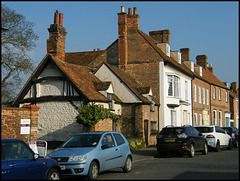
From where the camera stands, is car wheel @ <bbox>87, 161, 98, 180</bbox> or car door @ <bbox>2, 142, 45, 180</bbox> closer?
car door @ <bbox>2, 142, 45, 180</bbox>

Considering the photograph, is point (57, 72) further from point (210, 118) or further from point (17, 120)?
point (210, 118)

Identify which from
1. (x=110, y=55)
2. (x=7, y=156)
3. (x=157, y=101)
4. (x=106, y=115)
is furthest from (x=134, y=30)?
(x=7, y=156)

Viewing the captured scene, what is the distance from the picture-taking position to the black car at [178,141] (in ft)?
54.4

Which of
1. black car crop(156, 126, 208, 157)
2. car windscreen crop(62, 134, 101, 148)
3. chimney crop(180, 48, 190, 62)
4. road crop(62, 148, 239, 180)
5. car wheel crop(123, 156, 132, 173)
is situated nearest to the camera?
road crop(62, 148, 239, 180)

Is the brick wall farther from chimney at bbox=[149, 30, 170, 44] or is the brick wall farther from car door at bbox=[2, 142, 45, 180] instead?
chimney at bbox=[149, 30, 170, 44]

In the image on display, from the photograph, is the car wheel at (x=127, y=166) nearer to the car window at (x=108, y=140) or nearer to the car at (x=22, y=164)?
the car window at (x=108, y=140)

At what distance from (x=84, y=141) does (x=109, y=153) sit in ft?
3.27

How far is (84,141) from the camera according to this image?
11.2 metres

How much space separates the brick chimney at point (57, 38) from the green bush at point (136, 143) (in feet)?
26.0

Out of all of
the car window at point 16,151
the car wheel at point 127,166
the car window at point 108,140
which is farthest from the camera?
the car wheel at point 127,166

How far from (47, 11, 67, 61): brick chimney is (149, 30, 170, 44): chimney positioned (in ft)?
47.8

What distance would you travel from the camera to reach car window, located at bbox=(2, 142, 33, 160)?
7707 millimetres

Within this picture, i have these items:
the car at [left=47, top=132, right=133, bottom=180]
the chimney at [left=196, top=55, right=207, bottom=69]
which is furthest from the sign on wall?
the chimney at [left=196, top=55, right=207, bottom=69]

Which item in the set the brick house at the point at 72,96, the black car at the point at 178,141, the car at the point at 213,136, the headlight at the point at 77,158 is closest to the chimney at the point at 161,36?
the brick house at the point at 72,96
